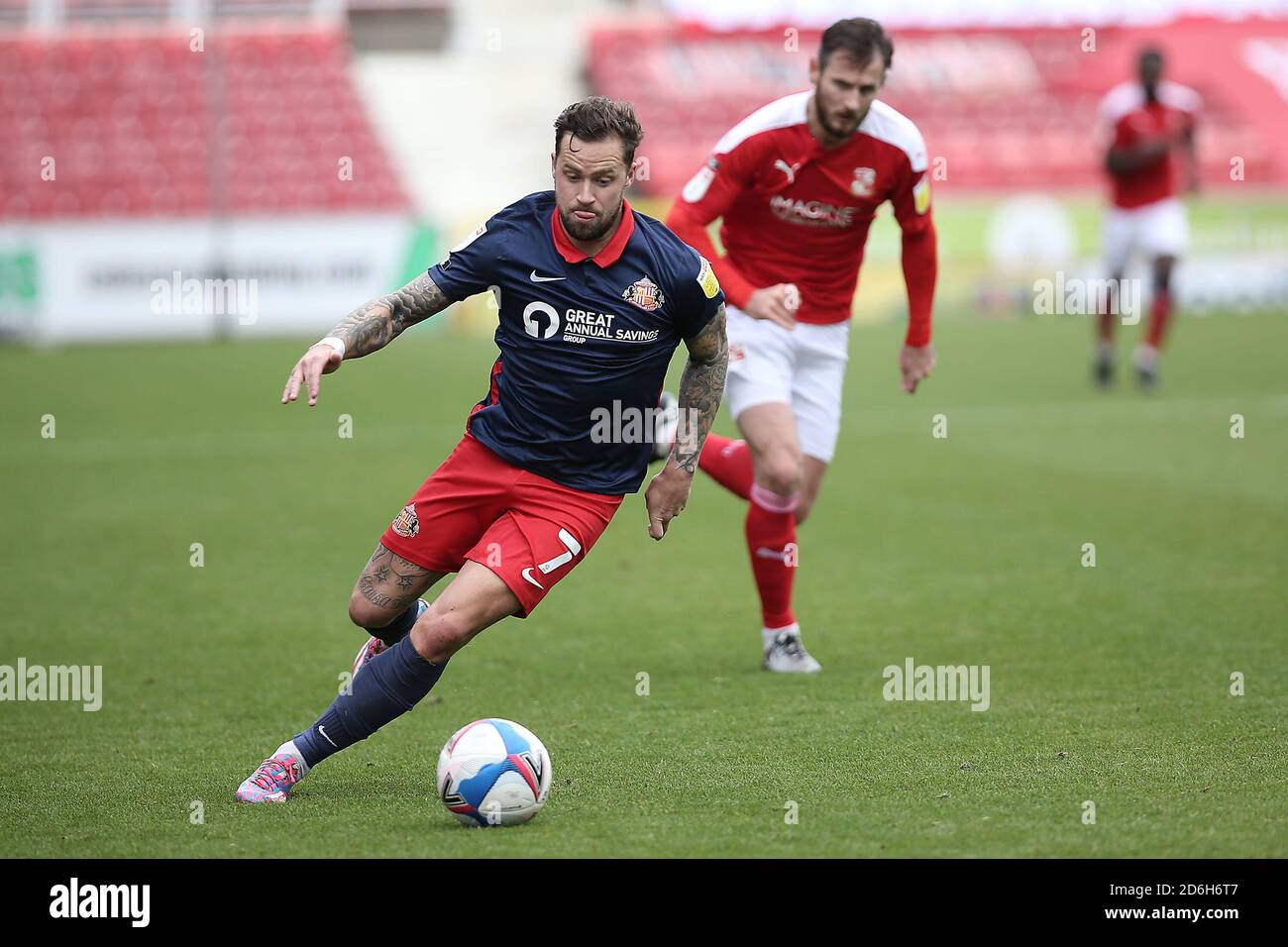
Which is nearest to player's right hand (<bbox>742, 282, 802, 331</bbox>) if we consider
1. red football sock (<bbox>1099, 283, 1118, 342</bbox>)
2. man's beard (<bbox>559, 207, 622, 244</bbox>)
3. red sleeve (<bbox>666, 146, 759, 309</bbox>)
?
red sleeve (<bbox>666, 146, 759, 309</bbox>)

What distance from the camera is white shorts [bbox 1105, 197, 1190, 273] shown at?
15844 mm

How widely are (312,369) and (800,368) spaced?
3.04 metres

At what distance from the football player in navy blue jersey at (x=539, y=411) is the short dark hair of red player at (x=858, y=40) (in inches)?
60.8

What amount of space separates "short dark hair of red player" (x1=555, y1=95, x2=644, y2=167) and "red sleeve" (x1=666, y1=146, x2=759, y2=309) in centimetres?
170

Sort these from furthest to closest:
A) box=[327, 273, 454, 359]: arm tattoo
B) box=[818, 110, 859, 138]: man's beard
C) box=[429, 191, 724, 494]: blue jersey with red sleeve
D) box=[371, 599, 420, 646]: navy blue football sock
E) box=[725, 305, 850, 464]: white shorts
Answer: box=[725, 305, 850, 464]: white shorts < box=[818, 110, 859, 138]: man's beard < box=[371, 599, 420, 646]: navy blue football sock < box=[429, 191, 724, 494]: blue jersey with red sleeve < box=[327, 273, 454, 359]: arm tattoo

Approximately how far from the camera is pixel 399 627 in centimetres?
542

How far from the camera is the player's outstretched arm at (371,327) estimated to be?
454 cm

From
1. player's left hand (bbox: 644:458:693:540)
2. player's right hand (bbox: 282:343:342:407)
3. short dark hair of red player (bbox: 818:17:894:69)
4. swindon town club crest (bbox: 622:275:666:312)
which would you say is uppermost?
short dark hair of red player (bbox: 818:17:894:69)

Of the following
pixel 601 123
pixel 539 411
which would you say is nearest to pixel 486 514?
pixel 539 411

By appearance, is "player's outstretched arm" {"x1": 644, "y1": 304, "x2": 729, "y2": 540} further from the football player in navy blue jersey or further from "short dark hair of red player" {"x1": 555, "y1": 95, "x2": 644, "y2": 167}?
"short dark hair of red player" {"x1": 555, "y1": 95, "x2": 644, "y2": 167}

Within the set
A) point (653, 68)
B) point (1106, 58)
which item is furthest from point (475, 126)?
point (1106, 58)

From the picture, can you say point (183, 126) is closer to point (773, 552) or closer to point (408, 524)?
point (773, 552)

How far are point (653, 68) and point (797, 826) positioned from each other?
28278mm

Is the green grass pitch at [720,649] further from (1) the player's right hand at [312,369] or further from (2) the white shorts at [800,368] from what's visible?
(1) the player's right hand at [312,369]
